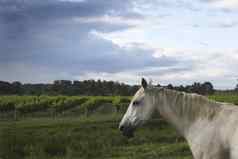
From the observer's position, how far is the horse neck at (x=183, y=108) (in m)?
7.27

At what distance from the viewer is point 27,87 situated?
274ft

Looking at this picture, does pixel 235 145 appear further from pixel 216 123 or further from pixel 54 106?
pixel 54 106

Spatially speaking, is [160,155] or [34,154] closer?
[160,155]

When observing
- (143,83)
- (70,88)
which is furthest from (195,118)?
(70,88)

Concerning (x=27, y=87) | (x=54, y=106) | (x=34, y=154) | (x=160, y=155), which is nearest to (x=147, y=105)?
(x=160, y=155)

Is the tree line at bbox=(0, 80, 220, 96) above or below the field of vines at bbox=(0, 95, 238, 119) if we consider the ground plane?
above

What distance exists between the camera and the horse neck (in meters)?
7.27

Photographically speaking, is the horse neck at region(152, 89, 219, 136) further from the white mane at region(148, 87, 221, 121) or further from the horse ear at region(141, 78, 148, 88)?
the horse ear at region(141, 78, 148, 88)

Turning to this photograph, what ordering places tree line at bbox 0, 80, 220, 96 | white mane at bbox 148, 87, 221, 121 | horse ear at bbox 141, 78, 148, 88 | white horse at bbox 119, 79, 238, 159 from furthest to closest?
1. tree line at bbox 0, 80, 220, 96
2. horse ear at bbox 141, 78, 148, 88
3. white mane at bbox 148, 87, 221, 121
4. white horse at bbox 119, 79, 238, 159

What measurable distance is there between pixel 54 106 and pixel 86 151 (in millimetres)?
35700

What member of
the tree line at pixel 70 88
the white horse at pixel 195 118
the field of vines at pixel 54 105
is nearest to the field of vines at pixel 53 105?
the field of vines at pixel 54 105

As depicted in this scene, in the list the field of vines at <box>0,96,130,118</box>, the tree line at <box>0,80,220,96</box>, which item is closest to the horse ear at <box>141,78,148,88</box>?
the field of vines at <box>0,96,130,118</box>

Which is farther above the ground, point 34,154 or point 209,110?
point 209,110

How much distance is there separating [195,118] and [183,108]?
9.7 inches
